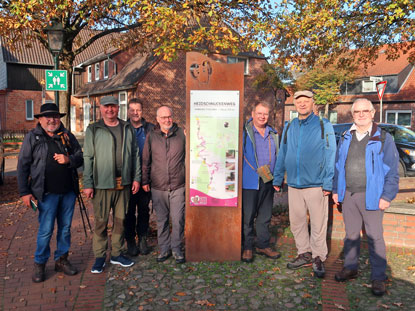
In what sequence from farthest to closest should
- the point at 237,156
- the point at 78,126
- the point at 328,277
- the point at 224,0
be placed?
the point at 78,126
the point at 224,0
the point at 237,156
the point at 328,277

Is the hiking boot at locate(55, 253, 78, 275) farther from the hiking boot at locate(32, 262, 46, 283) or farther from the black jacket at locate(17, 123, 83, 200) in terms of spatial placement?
the black jacket at locate(17, 123, 83, 200)

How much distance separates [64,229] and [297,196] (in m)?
2.83

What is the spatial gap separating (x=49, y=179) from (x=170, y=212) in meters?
1.54

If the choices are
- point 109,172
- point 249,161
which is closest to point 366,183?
point 249,161

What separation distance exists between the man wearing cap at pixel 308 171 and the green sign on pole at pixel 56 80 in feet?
17.2

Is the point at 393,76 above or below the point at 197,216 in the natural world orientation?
above

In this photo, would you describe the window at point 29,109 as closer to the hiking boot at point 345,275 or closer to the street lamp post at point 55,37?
the street lamp post at point 55,37

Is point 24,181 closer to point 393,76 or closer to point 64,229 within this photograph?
point 64,229

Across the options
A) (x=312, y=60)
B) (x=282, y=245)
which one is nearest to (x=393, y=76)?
(x=312, y=60)

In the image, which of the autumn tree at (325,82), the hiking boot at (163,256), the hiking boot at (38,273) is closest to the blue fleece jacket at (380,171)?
the hiking boot at (163,256)

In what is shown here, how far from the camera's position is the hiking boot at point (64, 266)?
441cm

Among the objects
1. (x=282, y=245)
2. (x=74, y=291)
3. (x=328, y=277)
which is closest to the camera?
(x=74, y=291)

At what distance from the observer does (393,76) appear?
1260 inches

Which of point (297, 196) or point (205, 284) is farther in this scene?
point (297, 196)
